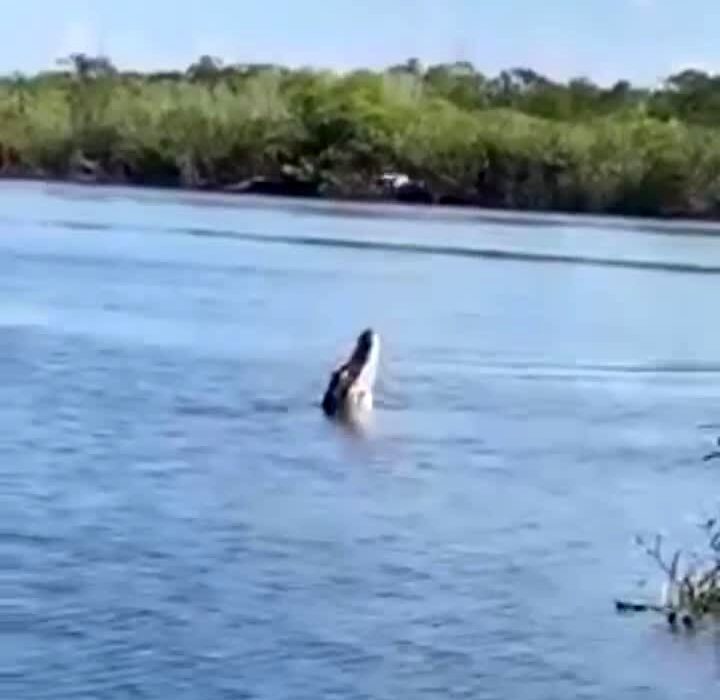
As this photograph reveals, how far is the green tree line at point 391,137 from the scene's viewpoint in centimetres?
8244

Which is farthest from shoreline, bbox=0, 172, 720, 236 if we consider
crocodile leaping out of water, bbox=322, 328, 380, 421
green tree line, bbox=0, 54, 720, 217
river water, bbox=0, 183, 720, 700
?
crocodile leaping out of water, bbox=322, 328, 380, 421

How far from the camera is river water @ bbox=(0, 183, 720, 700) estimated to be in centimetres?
1550

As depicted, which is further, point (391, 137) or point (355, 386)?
point (391, 137)

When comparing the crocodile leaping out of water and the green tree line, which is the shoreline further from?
the crocodile leaping out of water

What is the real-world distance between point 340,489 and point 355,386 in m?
5.21

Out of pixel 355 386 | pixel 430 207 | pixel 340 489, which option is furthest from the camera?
pixel 430 207

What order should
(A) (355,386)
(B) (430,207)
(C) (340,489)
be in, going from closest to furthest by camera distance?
(C) (340,489), (A) (355,386), (B) (430,207)

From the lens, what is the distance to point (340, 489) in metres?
21.6

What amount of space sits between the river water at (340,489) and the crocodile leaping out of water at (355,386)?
0.69ft

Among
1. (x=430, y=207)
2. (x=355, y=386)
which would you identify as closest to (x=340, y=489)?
(x=355, y=386)

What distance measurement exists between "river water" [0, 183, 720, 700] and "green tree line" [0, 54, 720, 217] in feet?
118

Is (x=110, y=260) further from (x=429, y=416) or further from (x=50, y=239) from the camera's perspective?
(x=429, y=416)

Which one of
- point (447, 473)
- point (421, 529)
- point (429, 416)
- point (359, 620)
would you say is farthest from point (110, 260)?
point (359, 620)

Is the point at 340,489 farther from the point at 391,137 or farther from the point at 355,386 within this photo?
the point at 391,137
